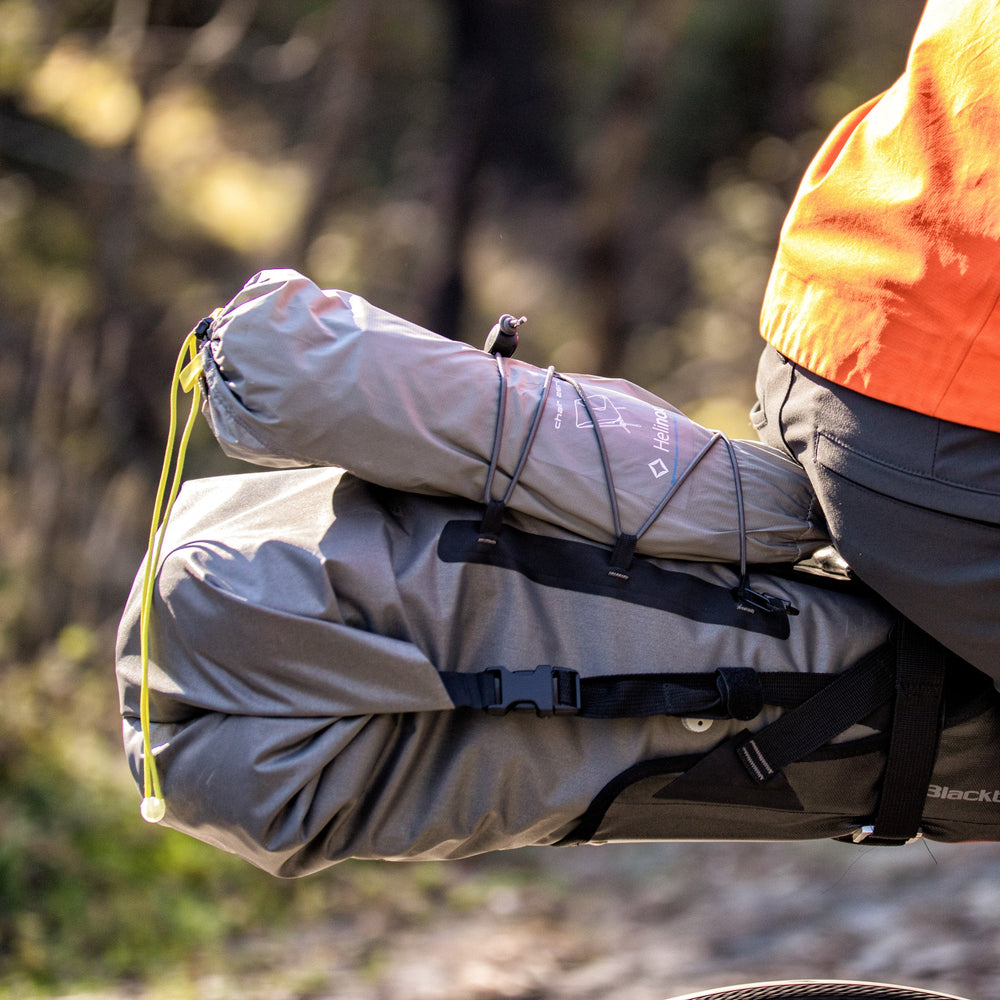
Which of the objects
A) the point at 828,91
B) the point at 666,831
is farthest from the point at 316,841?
the point at 828,91

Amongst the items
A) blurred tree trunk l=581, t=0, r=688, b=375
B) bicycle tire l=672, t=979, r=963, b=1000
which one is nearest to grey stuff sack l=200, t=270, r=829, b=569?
bicycle tire l=672, t=979, r=963, b=1000

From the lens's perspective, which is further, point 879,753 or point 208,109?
point 208,109

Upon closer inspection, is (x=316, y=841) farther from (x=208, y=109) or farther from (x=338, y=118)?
(x=208, y=109)

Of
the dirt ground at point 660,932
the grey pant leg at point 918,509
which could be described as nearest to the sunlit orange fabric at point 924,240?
the grey pant leg at point 918,509

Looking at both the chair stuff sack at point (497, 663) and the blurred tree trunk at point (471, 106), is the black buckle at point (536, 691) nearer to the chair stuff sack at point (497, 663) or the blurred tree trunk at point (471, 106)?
the chair stuff sack at point (497, 663)

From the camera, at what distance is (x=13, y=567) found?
467 cm

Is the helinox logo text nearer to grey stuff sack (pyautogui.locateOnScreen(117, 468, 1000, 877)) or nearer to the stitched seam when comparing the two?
grey stuff sack (pyautogui.locateOnScreen(117, 468, 1000, 877))

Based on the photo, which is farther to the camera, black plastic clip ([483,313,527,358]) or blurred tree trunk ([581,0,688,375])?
blurred tree trunk ([581,0,688,375])

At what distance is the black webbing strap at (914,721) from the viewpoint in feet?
4.24

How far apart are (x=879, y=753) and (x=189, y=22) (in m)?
9.40

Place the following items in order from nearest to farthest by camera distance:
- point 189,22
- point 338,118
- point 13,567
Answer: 1. point 13,567
2. point 338,118
3. point 189,22

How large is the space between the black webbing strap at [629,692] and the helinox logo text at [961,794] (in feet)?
0.67

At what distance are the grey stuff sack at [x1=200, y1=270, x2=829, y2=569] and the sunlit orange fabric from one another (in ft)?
0.63

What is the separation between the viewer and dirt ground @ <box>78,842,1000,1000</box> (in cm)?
285
